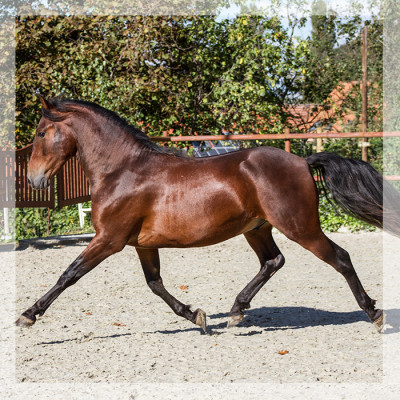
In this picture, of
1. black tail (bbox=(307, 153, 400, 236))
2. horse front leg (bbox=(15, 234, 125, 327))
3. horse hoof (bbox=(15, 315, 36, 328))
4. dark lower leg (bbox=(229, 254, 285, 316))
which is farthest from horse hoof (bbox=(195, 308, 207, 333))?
black tail (bbox=(307, 153, 400, 236))

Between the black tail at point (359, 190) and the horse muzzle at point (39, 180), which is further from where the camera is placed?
the black tail at point (359, 190)

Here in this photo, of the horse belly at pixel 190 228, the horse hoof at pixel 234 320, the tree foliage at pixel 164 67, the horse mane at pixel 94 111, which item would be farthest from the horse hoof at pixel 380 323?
the tree foliage at pixel 164 67

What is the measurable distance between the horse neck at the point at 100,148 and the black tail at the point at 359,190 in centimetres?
152

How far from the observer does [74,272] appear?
4.50 metres

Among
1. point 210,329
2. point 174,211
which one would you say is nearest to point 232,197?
point 174,211

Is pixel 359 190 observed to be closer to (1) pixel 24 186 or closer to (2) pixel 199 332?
(2) pixel 199 332

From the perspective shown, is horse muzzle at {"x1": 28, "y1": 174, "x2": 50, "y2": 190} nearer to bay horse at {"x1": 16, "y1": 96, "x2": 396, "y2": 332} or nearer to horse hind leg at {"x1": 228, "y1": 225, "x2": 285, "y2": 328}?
bay horse at {"x1": 16, "y1": 96, "x2": 396, "y2": 332}

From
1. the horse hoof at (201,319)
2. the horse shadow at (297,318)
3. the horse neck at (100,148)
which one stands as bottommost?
the horse shadow at (297,318)

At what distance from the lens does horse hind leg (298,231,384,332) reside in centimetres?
457

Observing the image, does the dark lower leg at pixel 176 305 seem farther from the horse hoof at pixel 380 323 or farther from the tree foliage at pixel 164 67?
the tree foliage at pixel 164 67

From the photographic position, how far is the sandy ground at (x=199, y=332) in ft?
12.2

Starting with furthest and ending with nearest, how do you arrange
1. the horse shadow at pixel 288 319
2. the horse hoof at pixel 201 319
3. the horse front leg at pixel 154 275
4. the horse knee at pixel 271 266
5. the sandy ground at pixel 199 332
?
the horse knee at pixel 271 266 → the horse front leg at pixel 154 275 → the horse shadow at pixel 288 319 → the horse hoof at pixel 201 319 → the sandy ground at pixel 199 332

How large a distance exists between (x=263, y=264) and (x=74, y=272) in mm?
1648

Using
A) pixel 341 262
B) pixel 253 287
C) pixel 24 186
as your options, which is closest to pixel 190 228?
pixel 253 287
